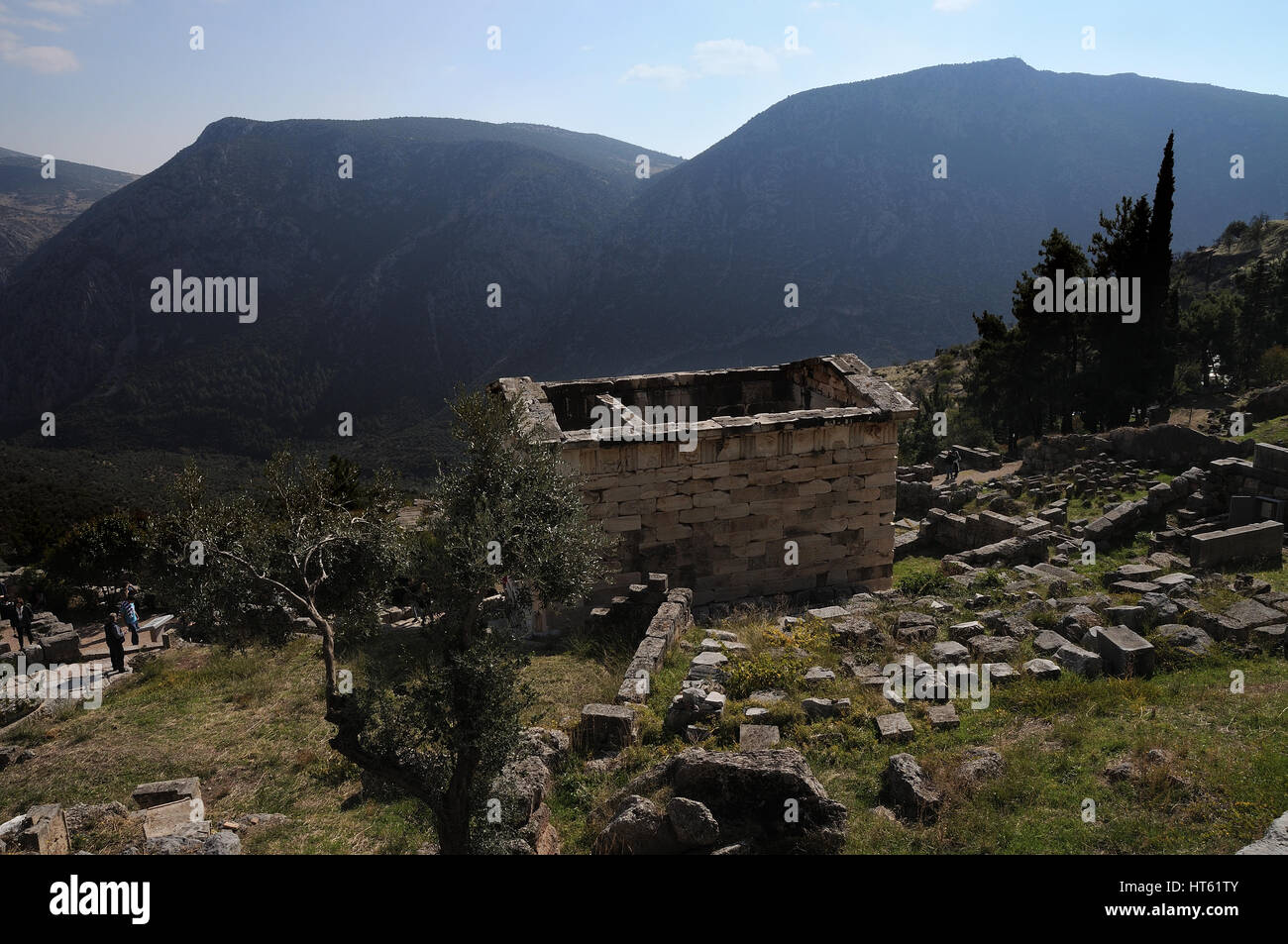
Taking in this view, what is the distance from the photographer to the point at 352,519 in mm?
8445

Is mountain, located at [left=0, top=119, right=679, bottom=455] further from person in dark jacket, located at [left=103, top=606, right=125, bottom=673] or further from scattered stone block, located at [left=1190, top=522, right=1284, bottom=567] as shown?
scattered stone block, located at [left=1190, top=522, right=1284, bottom=567]

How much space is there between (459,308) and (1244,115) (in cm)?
16005

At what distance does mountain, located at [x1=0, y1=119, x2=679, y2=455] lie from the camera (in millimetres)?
90312

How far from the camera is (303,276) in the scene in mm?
117562

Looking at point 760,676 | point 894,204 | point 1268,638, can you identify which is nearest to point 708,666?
point 760,676

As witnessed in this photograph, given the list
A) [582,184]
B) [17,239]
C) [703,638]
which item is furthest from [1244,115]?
[17,239]

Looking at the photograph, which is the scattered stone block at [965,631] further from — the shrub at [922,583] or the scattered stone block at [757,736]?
the scattered stone block at [757,736]

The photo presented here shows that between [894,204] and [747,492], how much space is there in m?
137

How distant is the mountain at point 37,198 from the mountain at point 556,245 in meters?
10.1

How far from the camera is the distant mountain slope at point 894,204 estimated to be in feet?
382

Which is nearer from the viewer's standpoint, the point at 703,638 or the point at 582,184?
the point at 703,638

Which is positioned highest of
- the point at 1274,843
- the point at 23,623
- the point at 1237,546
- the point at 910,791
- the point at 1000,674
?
the point at 1237,546

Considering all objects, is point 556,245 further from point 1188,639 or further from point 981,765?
point 981,765
